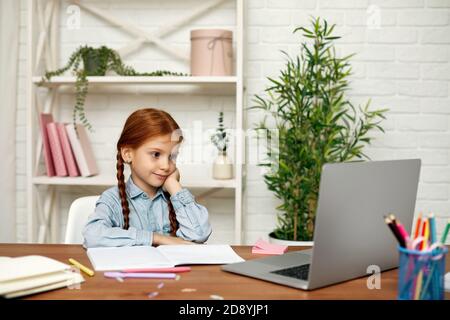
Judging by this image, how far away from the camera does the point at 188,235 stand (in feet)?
6.30

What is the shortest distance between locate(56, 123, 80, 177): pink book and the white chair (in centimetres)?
102

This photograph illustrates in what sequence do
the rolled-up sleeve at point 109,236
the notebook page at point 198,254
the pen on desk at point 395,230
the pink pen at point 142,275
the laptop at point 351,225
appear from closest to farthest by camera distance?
the pen on desk at point 395,230 → the laptop at point 351,225 → the pink pen at point 142,275 → the notebook page at point 198,254 → the rolled-up sleeve at point 109,236

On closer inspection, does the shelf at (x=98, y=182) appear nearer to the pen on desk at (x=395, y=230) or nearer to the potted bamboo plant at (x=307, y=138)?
the potted bamboo plant at (x=307, y=138)

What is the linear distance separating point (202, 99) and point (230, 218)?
25.0 inches

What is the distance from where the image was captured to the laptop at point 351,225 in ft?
3.81

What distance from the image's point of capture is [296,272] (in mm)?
1318

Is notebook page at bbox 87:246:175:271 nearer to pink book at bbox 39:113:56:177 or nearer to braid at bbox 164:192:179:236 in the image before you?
braid at bbox 164:192:179:236

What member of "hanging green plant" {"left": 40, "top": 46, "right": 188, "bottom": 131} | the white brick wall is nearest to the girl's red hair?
"hanging green plant" {"left": 40, "top": 46, "right": 188, "bottom": 131}

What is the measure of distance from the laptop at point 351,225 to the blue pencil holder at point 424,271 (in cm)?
15

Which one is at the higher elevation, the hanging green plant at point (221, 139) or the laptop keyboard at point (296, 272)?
the hanging green plant at point (221, 139)

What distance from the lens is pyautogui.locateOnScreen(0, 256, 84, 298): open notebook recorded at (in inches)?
43.9

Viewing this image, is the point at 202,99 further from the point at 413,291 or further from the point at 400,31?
the point at 413,291

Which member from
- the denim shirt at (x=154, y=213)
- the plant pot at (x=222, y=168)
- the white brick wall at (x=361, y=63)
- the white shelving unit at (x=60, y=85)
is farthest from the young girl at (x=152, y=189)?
the white brick wall at (x=361, y=63)

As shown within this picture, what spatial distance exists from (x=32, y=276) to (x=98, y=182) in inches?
68.0
